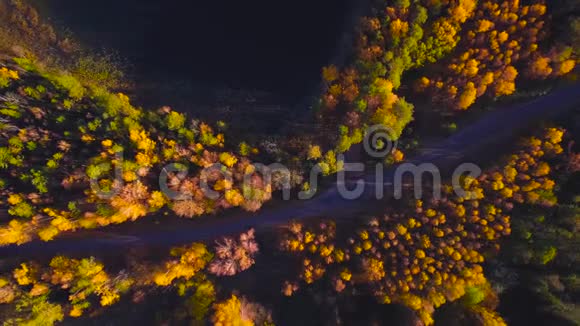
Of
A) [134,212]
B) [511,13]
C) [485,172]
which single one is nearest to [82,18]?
[134,212]

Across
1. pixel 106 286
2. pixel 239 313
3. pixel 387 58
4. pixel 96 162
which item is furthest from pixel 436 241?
pixel 96 162

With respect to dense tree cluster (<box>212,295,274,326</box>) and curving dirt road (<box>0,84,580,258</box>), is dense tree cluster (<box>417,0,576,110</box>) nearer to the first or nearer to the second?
curving dirt road (<box>0,84,580,258</box>)

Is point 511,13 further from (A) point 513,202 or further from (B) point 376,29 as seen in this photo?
(A) point 513,202

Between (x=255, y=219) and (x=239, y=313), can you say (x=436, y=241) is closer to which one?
(x=255, y=219)

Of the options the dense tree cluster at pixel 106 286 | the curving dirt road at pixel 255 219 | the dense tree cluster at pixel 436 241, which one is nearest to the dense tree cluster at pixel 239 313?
the dense tree cluster at pixel 106 286

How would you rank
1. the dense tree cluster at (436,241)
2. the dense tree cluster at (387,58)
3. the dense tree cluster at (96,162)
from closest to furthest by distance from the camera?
the dense tree cluster at (387,58) < the dense tree cluster at (436,241) < the dense tree cluster at (96,162)

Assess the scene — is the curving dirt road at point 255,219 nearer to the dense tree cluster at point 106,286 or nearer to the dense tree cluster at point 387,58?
the dense tree cluster at point 106,286

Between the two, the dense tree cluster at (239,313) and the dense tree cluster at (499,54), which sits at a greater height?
the dense tree cluster at (499,54)
